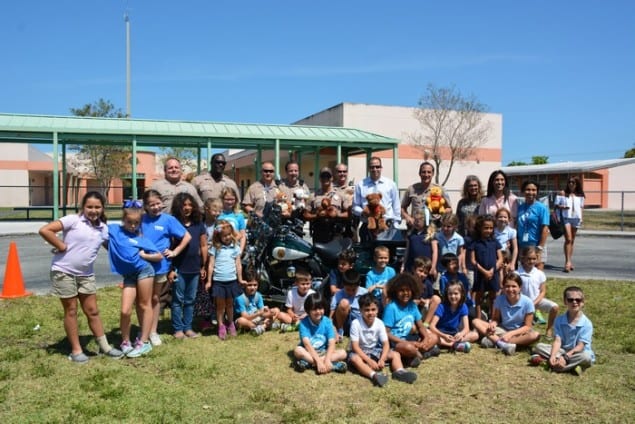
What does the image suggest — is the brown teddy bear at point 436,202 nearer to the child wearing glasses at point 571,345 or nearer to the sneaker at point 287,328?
the child wearing glasses at point 571,345

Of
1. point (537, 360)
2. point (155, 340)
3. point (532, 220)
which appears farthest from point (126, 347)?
point (532, 220)

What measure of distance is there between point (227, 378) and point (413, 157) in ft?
96.4

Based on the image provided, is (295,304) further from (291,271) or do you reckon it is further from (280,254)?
(280,254)

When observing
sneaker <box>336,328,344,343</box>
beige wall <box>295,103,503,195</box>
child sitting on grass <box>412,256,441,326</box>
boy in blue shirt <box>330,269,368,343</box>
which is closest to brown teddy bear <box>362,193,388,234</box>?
child sitting on grass <box>412,256,441,326</box>

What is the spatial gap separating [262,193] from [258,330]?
1.73 metres

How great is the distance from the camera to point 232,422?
356 centimetres

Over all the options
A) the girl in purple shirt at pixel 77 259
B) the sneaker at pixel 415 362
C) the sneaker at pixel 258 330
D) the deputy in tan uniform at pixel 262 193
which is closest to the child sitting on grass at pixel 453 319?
the sneaker at pixel 415 362

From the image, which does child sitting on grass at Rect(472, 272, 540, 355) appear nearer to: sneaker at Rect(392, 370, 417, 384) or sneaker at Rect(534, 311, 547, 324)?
sneaker at Rect(534, 311, 547, 324)

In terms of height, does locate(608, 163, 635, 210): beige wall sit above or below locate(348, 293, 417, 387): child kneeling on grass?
above

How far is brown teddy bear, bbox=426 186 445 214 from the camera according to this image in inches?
242

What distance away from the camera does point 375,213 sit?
6.16m

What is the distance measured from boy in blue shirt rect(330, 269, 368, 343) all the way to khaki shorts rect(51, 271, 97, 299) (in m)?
2.38

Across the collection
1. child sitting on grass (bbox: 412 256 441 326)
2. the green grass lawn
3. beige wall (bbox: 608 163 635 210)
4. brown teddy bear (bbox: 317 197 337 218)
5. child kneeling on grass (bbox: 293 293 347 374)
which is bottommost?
the green grass lawn

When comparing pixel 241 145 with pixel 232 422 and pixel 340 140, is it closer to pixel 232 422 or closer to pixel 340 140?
pixel 340 140
